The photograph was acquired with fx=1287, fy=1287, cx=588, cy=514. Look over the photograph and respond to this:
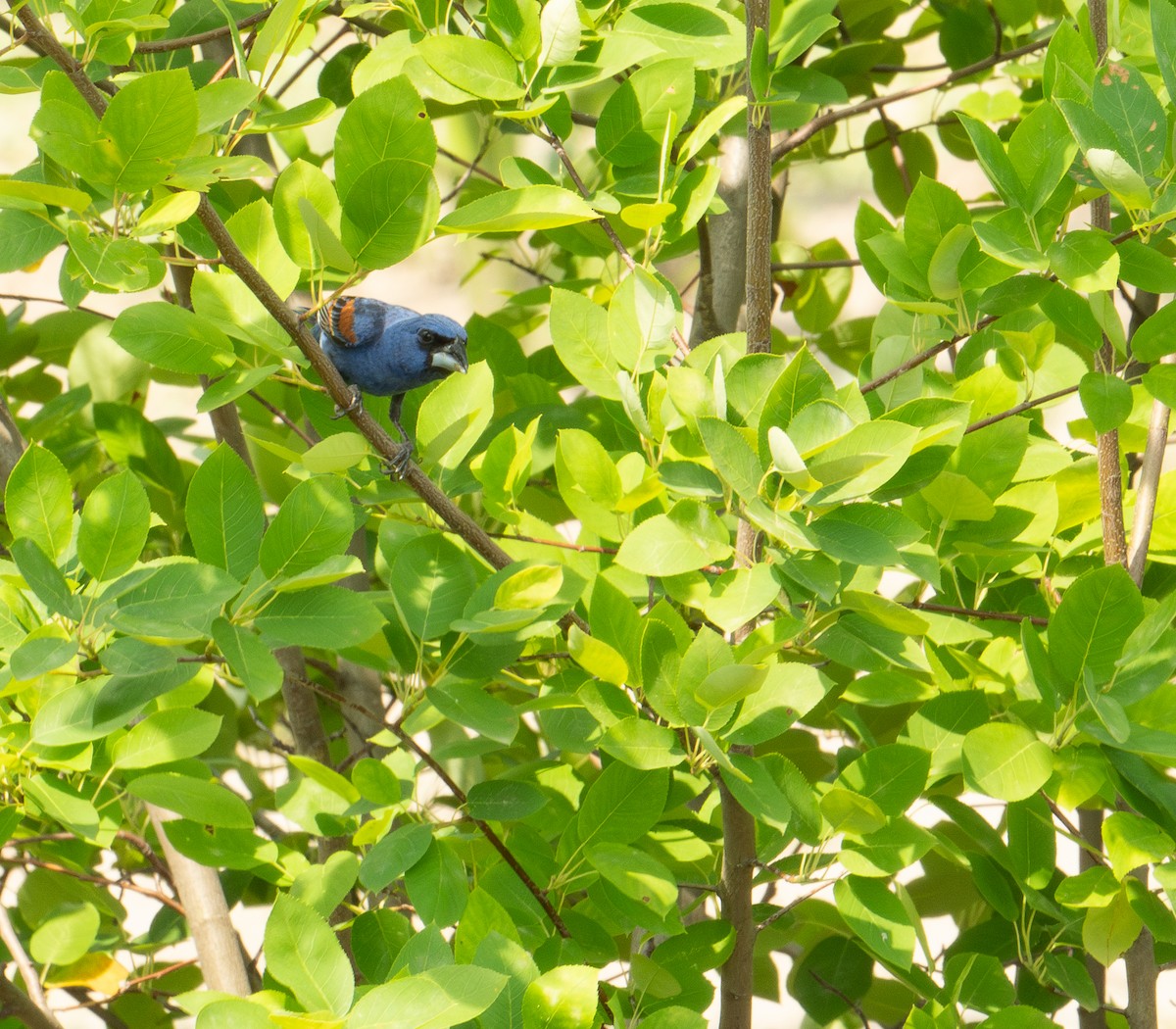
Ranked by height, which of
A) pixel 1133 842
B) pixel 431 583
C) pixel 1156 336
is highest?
pixel 1156 336

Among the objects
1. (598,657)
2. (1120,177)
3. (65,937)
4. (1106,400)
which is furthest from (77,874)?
(1120,177)

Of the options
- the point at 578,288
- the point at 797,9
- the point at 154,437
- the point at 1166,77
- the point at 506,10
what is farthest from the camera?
the point at 154,437

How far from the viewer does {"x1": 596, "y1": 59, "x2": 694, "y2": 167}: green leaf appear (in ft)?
4.94

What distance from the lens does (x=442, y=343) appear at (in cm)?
244

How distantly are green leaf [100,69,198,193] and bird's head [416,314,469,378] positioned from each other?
1291mm

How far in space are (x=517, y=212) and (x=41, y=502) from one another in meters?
0.59

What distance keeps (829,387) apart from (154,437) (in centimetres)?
129

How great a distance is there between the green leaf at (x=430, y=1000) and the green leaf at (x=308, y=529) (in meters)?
0.43

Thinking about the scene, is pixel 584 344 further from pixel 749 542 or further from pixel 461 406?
pixel 749 542

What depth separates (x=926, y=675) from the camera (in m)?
1.58

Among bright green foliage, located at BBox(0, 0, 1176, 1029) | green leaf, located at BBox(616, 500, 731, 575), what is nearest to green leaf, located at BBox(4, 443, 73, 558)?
bright green foliage, located at BBox(0, 0, 1176, 1029)

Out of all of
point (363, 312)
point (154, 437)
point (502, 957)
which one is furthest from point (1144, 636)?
point (363, 312)

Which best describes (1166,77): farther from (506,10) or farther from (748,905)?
(748,905)

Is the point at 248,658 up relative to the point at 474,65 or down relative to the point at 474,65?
down
